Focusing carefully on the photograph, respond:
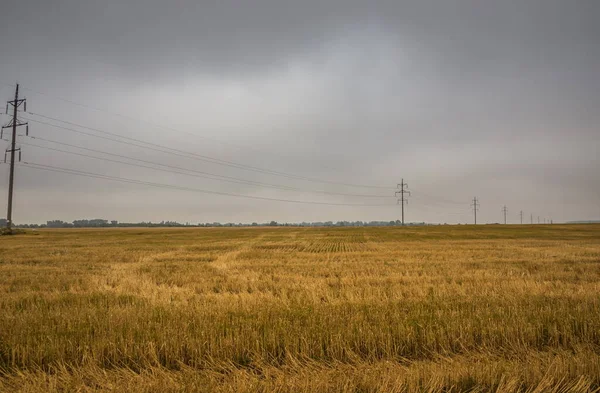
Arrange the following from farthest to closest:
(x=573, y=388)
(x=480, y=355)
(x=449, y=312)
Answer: (x=449, y=312) < (x=480, y=355) < (x=573, y=388)

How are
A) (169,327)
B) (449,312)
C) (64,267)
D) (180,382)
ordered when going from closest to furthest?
(180,382) → (169,327) → (449,312) → (64,267)

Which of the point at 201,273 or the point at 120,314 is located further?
the point at 201,273

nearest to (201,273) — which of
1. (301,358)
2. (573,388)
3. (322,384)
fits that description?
(301,358)

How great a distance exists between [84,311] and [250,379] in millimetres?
5609

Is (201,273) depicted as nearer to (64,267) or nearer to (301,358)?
(64,267)

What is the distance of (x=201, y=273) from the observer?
52.3ft

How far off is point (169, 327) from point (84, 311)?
317 centimetres

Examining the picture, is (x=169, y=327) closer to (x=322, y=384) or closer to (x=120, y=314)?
(x=120, y=314)

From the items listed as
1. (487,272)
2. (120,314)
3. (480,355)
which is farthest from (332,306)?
(487,272)

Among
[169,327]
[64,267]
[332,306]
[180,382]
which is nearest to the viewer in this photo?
[180,382]

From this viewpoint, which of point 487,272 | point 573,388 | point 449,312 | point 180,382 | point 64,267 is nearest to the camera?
point 573,388

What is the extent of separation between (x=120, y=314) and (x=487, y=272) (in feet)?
47.6

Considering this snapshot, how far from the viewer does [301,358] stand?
563cm

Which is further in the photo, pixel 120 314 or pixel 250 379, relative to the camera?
pixel 120 314
